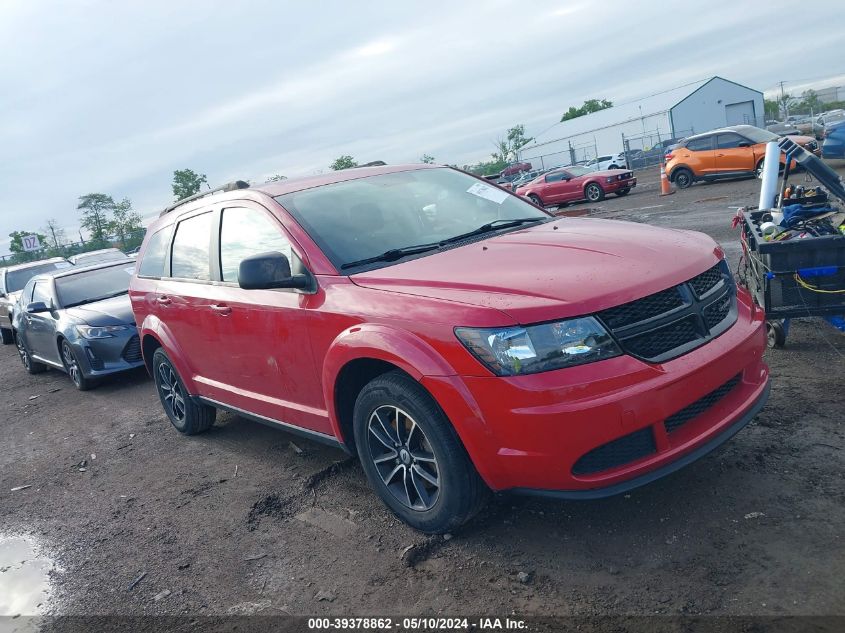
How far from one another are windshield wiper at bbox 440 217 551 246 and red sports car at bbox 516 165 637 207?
19005 mm

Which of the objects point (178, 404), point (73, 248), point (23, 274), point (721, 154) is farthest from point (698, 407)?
point (73, 248)

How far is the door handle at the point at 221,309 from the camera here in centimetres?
441

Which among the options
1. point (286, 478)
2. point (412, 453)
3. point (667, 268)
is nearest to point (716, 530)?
point (667, 268)

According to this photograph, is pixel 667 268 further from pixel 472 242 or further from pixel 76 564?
pixel 76 564

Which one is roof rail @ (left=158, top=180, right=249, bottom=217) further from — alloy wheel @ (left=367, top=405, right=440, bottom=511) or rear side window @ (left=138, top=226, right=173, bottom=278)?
alloy wheel @ (left=367, top=405, right=440, bottom=511)

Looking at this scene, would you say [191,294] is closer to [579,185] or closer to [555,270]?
[555,270]

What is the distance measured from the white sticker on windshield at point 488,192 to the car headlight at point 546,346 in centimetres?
190

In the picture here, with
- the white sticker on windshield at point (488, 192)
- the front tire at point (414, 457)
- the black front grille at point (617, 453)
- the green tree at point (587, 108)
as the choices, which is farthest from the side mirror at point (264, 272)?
the green tree at point (587, 108)

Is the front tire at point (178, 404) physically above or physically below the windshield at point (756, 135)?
below

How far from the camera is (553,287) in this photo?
296cm

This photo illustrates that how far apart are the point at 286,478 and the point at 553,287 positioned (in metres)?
2.49

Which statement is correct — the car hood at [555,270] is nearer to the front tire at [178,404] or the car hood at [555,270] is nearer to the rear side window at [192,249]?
the rear side window at [192,249]

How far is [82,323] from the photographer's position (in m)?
8.55

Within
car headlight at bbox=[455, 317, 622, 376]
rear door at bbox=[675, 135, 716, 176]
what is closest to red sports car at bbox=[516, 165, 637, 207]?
rear door at bbox=[675, 135, 716, 176]
